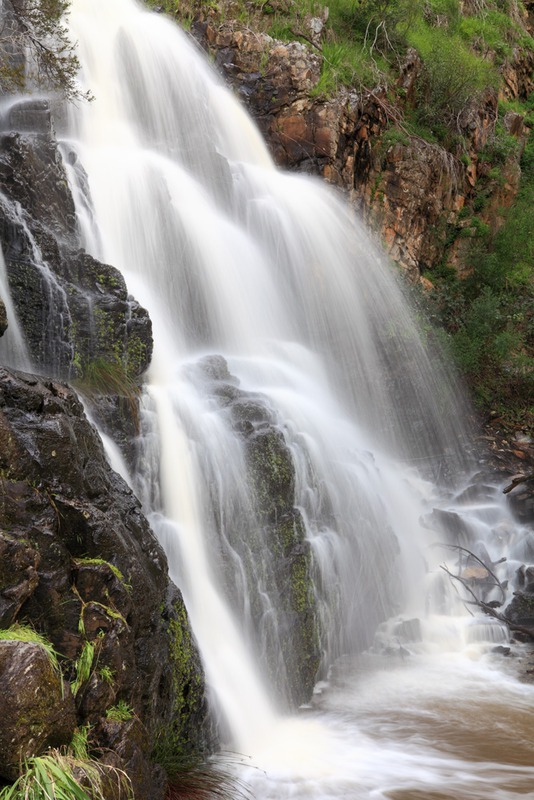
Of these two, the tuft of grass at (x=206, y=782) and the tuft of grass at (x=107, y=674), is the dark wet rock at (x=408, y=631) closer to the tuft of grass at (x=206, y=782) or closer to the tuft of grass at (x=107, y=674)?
the tuft of grass at (x=206, y=782)

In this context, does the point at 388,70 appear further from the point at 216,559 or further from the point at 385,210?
the point at 216,559

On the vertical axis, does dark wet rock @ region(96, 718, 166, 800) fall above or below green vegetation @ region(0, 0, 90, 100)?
below

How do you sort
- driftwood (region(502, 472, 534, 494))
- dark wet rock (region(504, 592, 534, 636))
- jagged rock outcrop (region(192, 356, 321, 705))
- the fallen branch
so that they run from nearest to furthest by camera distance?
jagged rock outcrop (region(192, 356, 321, 705)) < the fallen branch < dark wet rock (region(504, 592, 534, 636)) < driftwood (region(502, 472, 534, 494))

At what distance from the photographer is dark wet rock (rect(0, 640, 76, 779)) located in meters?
3.08

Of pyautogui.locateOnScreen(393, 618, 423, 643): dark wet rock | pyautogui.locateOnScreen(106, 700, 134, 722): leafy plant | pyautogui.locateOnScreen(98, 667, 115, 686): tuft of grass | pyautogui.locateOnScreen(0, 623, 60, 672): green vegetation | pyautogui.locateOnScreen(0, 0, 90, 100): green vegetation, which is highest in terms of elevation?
pyautogui.locateOnScreen(0, 0, 90, 100): green vegetation

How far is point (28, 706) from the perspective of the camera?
3.15m

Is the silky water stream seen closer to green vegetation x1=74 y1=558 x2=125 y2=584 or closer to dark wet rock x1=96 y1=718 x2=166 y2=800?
dark wet rock x1=96 y1=718 x2=166 y2=800

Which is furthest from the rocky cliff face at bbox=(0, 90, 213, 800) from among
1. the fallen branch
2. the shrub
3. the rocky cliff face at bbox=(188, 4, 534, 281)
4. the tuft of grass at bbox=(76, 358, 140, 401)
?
the shrub

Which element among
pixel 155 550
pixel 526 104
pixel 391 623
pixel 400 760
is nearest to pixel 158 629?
pixel 155 550

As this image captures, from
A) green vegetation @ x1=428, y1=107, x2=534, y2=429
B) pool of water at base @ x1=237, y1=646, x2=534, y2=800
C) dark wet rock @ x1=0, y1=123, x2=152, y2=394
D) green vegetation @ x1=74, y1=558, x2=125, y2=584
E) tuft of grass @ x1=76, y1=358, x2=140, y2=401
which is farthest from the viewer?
green vegetation @ x1=428, y1=107, x2=534, y2=429

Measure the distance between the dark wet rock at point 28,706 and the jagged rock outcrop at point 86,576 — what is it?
0.02 m

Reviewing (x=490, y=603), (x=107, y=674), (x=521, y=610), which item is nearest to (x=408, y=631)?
(x=490, y=603)

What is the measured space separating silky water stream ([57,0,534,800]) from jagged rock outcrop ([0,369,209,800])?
4.16 ft

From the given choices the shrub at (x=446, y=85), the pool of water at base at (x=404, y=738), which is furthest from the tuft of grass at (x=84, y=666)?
the shrub at (x=446, y=85)
